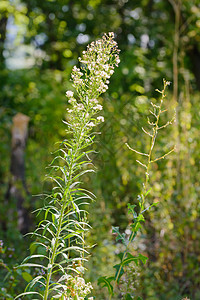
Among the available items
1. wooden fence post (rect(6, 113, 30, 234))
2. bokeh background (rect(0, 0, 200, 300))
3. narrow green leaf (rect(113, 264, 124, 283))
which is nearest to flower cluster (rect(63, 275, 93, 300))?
narrow green leaf (rect(113, 264, 124, 283))

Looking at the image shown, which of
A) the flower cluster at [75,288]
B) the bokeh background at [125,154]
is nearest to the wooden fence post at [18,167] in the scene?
the bokeh background at [125,154]

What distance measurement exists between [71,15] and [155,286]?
6.28 meters

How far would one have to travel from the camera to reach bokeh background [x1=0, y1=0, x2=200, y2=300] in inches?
127

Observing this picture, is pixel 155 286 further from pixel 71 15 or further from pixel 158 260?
pixel 71 15

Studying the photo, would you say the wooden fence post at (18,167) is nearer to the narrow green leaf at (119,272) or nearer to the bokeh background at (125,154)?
the bokeh background at (125,154)

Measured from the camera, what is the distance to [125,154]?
3867mm

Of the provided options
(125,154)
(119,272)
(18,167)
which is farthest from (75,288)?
(18,167)

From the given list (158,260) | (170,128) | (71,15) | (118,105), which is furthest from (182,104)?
(71,15)

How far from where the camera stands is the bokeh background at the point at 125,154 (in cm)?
322

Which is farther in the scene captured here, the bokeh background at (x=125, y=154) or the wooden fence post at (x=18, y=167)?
the wooden fence post at (x=18, y=167)

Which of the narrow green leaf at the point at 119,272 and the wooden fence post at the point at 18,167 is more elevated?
the wooden fence post at the point at 18,167

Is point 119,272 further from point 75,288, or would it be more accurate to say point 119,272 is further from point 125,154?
point 125,154

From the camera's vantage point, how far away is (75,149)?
1839 millimetres

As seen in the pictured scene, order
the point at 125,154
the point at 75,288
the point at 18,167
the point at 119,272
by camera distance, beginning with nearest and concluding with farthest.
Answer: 1. the point at 75,288
2. the point at 119,272
3. the point at 125,154
4. the point at 18,167
